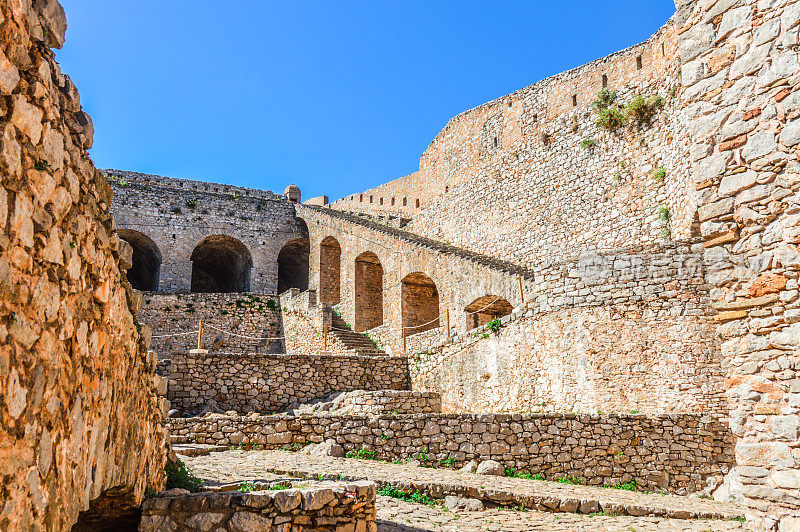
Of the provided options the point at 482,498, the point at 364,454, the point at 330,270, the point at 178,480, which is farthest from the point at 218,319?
the point at 178,480

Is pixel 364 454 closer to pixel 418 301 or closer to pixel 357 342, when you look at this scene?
pixel 357 342

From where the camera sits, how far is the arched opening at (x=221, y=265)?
1104 inches

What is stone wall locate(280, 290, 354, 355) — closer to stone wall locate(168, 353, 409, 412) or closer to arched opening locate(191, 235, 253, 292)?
stone wall locate(168, 353, 409, 412)

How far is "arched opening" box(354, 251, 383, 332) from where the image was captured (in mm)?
23234

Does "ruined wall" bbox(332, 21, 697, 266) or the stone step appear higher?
"ruined wall" bbox(332, 21, 697, 266)

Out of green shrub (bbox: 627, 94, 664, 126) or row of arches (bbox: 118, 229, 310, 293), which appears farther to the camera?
row of arches (bbox: 118, 229, 310, 293)

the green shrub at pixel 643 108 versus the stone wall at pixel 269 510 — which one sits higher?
the green shrub at pixel 643 108

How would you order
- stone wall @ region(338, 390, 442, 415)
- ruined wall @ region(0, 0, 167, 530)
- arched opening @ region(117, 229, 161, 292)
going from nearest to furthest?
ruined wall @ region(0, 0, 167, 530), stone wall @ region(338, 390, 442, 415), arched opening @ region(117, 229, 161, 292)

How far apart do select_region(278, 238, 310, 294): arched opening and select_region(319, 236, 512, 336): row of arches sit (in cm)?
343

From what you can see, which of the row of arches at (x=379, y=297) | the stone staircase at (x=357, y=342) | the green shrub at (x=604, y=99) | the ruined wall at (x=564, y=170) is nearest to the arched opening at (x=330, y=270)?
the row of arches at (x=379, y=297)

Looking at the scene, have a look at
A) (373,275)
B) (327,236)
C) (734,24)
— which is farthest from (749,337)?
(327,236)

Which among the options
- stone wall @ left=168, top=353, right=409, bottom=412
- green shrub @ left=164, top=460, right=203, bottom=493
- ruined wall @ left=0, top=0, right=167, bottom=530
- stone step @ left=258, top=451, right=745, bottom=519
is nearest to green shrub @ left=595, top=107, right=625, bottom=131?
stone wall @ left=168, top=353, right=409, bottom=412

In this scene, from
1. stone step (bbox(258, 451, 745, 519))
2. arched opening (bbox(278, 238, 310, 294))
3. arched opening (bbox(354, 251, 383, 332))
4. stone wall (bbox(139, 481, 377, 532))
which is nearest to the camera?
stone wall (bbox(139, 481, 377, 532))

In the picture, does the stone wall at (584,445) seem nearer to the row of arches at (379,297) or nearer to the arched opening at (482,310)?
the row of arches at (379,297)
